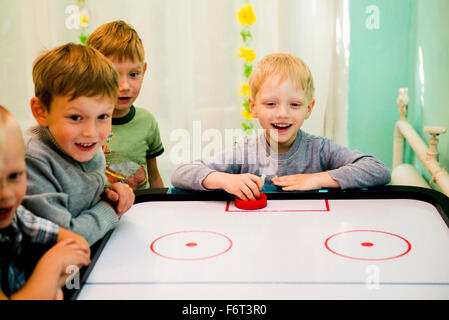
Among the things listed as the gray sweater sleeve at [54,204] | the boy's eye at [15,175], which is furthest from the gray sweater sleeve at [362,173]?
the boy's eye at [15,175]

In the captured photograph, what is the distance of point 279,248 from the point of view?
0.78m

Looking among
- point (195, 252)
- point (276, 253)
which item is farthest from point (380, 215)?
point (195, 252)

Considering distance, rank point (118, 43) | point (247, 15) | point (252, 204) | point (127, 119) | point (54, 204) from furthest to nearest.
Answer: point (247, 15) → point (127, 119) → point (118, 43) → point (252, 204) → point (54, 204)

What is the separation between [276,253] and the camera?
0.76 meters

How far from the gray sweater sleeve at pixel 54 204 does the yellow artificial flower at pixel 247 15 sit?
1433mm

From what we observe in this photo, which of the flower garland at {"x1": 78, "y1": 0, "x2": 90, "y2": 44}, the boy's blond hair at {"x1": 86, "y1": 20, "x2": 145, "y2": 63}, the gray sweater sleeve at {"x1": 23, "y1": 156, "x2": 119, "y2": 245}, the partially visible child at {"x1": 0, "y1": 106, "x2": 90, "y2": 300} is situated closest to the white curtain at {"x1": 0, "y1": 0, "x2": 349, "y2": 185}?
the flower garland at {"x1": 78, "y1": 0, "x2": 90, "y2": 44}

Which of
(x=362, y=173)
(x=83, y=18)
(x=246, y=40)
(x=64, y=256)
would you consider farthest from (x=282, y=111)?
(x=83, y=18)

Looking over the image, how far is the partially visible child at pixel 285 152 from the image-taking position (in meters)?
1.12

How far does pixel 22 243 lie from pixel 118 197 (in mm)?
320

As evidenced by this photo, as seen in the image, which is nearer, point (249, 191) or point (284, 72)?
point (249, 191)

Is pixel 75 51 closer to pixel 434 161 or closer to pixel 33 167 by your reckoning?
pixel 33 167

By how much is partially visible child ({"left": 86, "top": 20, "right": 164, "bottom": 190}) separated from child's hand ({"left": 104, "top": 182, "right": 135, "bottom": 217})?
49 cm

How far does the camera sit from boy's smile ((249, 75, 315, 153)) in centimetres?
125

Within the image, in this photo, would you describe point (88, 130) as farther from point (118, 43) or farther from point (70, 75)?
point (118, 43)
